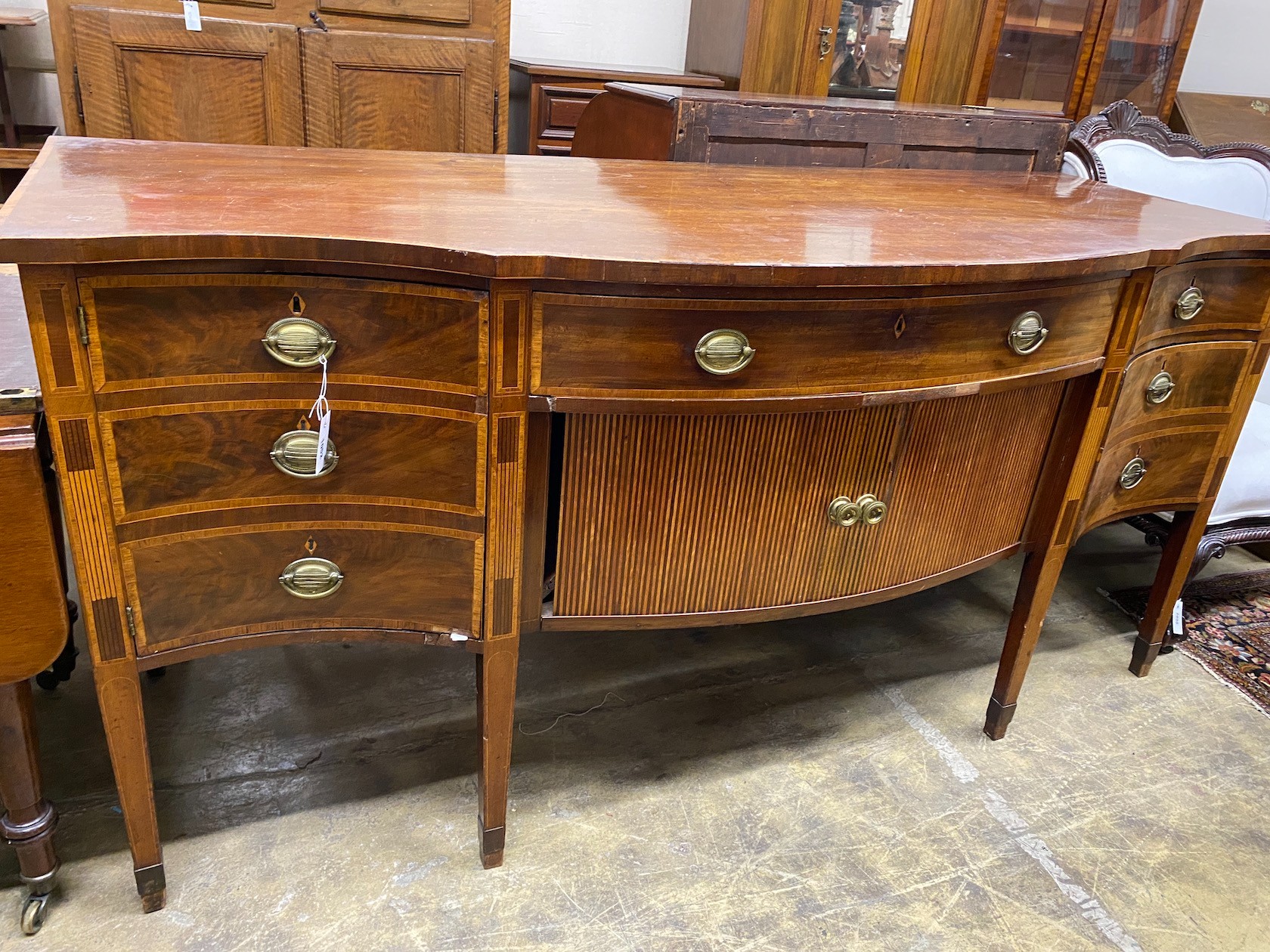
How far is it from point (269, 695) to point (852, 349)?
117cm

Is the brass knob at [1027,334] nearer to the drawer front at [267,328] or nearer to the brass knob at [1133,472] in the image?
the brass knob at [1133,472]

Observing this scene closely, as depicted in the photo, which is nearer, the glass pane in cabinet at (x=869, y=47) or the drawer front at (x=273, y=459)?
the drawer front at (x=273, y=459)

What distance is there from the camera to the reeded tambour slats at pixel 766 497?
116 cm

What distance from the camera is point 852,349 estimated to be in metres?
1.13

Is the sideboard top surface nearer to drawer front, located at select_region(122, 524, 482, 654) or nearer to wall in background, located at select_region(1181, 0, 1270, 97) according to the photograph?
drawer front, located at select_region(122, 524, 482, 654)

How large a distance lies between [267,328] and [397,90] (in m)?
2.15

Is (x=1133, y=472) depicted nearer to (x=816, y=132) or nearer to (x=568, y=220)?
(x=816, y=132)

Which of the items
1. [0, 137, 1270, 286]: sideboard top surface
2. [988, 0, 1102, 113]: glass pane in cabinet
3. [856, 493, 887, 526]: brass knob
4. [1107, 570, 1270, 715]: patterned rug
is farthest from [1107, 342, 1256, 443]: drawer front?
[988, 0, 1102, 113]: glass pane in cabinet

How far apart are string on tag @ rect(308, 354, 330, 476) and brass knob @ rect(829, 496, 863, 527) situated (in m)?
0.66

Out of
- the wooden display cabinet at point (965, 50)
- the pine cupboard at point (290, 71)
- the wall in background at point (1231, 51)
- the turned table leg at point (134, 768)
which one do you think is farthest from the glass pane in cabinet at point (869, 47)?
the turned table leg at point (134, 768)

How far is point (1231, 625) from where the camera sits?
83.9 inches

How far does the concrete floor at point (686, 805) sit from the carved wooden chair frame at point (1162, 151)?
0.92ft

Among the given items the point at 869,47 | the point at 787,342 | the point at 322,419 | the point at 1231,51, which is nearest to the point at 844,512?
the point at 787,342

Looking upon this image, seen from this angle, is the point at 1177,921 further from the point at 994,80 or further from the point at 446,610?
the point at 994,80
